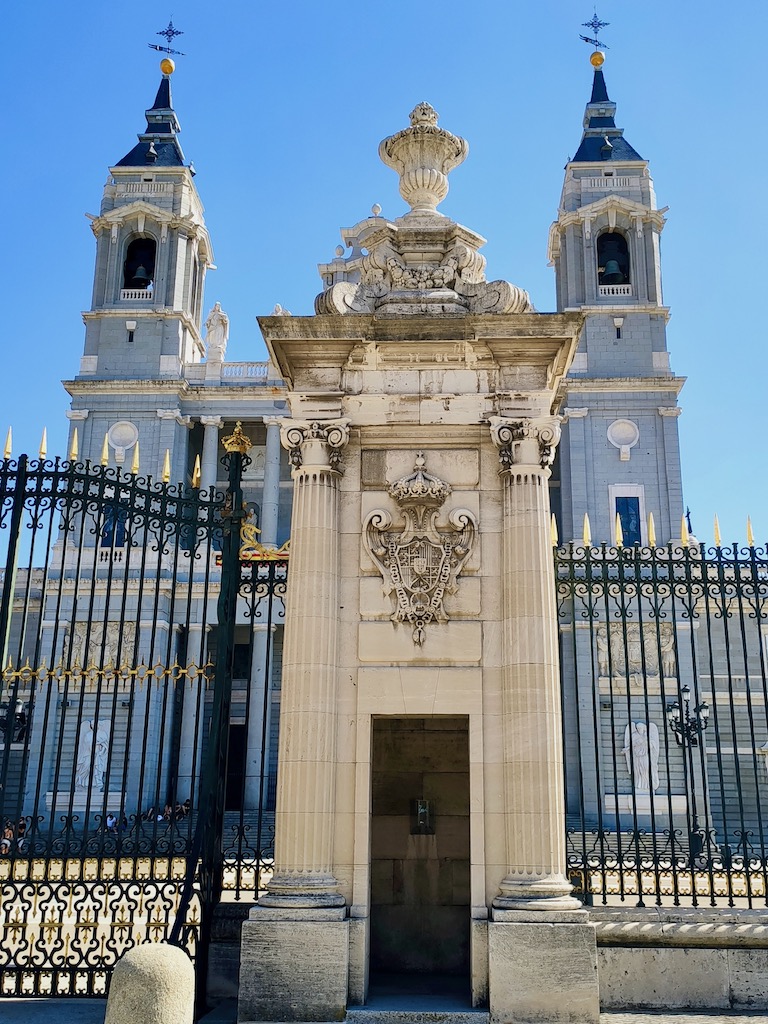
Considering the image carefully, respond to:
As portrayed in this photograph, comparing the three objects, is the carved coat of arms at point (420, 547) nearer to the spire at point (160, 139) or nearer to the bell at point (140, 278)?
the bell at point (140, 278)

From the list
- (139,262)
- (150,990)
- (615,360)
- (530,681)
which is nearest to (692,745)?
(530,681)

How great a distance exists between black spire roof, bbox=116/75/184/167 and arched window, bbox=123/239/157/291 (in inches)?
150

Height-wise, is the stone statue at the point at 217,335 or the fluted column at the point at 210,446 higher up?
the stone statue at the point at 217,335

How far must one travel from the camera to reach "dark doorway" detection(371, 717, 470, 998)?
9672 millimetres

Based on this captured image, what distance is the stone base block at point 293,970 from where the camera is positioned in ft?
25.8

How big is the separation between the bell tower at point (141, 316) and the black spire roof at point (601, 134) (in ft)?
60.8

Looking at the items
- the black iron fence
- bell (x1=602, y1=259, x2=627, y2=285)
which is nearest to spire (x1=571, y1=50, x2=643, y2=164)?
bell (x1=602, y1=259, x2=627, y2=285)

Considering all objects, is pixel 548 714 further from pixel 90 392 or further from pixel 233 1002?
pixel 90 392

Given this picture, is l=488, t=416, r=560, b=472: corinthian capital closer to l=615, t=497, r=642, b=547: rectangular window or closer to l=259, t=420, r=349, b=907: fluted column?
l=259, t=420, r=349, b=907: fluted column

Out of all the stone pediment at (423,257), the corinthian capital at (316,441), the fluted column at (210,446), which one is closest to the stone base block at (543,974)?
the corinthian capital at (316,441)

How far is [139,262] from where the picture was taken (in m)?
45.9

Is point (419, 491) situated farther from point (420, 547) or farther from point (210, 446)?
point (210, 446)

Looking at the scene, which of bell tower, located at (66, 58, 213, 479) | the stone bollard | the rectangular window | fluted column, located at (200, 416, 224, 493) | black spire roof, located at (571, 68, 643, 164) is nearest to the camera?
the stone bollard

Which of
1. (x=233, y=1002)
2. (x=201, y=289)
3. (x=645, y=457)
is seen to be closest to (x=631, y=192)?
(x=645, y=457)
